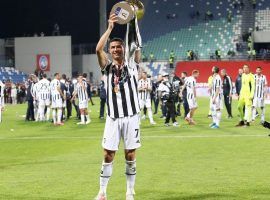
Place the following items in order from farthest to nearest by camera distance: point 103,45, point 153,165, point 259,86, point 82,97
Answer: point 82,97
point 259,86
point 153,165
point 103,45

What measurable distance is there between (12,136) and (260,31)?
40.7m

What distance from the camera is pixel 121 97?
28.5 ft

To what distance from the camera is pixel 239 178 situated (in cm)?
1108

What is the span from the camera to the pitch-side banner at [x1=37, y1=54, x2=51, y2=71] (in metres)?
58.3

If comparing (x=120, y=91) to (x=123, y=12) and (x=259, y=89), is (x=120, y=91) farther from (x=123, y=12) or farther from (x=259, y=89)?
(x=259, y=89)

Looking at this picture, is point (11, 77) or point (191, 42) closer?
point (11, 77)

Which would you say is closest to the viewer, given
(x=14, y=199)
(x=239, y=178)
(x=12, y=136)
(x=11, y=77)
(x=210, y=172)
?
(x=14, y=199)

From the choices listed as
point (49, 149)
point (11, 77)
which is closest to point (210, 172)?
point (49, 149)

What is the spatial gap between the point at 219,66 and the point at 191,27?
911 centimetres

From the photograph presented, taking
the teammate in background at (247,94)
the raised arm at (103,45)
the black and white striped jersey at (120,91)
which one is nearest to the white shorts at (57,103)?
the teammate in background at (247,94)

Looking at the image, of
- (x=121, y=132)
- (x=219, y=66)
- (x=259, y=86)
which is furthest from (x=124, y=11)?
(x=219, y=66)

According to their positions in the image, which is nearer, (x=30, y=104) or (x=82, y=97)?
(x=82, y=97)

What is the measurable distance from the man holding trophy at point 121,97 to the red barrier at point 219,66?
46.0 meters

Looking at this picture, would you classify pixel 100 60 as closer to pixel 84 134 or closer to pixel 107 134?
pixel 107 134
